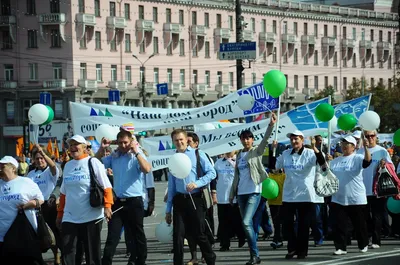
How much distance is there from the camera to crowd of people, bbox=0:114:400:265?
12688mm

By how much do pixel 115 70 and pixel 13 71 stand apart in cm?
692

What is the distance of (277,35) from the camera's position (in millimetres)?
95188

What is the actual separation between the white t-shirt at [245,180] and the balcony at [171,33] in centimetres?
6795

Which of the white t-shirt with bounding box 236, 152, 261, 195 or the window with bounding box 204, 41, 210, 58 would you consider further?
the window with bounding box 204, 41, 210, 58

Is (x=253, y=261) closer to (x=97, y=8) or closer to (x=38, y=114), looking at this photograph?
(x=38, y=114)

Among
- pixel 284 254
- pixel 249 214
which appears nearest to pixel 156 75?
pixel 284 254

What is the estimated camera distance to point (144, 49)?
269 ft

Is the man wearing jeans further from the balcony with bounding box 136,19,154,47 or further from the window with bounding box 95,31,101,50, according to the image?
the balcony with bounding box 136,19,154,47

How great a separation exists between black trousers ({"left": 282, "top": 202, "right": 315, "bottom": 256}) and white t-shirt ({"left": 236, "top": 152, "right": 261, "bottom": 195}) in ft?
2.10

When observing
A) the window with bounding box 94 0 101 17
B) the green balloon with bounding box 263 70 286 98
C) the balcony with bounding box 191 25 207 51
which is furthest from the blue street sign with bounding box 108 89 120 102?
the green balloon with bounding box 263 70 286 98

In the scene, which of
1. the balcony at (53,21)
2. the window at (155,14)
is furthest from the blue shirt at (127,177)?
the window at (155,14)

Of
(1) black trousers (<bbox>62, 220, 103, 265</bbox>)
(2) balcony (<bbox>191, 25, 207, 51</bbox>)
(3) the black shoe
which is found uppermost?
(2) balcony (<bbox>191, 25, 207, 51</bbox>)

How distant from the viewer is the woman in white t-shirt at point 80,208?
41.6 ft

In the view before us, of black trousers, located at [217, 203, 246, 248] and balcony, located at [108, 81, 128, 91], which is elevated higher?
balcony, located at [108, 81, 128, 91]
